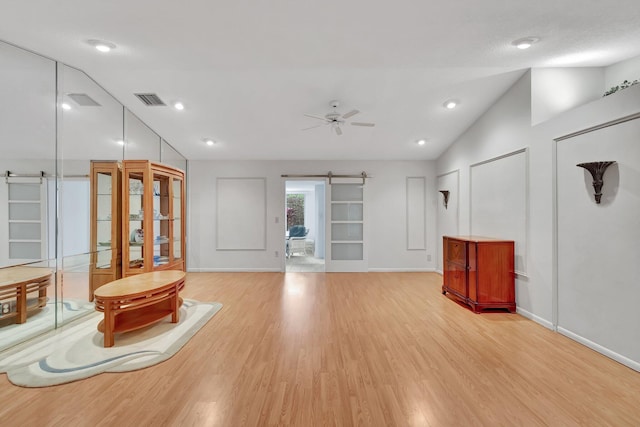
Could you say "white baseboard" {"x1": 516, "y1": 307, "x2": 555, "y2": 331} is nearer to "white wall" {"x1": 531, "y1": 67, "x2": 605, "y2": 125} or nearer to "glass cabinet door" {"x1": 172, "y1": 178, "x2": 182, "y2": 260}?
"white wall" {"x1": 531, "y1": 67, "x2": 605, "y2": 125}

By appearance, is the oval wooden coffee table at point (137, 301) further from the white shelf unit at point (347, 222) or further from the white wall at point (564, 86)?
the white wall at point (564, 86)

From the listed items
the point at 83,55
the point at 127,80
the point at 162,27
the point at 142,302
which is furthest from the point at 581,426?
Result: the point at 127,80

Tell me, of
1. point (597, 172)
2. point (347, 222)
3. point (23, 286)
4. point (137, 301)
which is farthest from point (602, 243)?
point (23, 286)

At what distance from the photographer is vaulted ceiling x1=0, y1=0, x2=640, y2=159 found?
2.15 m

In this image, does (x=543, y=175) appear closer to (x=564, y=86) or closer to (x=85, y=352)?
(x=564, y=86)

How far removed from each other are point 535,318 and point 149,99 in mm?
5609

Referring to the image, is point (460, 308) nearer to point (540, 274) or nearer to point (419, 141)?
point (540, 274)

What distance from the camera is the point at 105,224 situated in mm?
3953

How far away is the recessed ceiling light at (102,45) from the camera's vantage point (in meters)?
2.58

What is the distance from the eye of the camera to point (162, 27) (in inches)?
92.0

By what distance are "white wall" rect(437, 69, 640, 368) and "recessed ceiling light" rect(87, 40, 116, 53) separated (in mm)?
4443

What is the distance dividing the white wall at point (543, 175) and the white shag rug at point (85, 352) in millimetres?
3828

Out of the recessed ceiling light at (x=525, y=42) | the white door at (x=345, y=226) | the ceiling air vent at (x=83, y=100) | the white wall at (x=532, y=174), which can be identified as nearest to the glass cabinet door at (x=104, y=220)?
the ceiling air vent at (x=83, y=100)

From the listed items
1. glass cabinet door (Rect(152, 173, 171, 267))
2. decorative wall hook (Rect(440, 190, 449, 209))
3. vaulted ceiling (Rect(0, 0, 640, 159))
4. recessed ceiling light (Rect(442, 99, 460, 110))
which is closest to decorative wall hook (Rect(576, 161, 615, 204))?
vaulted ceiling (Rect(0, 0, 640, 159))
